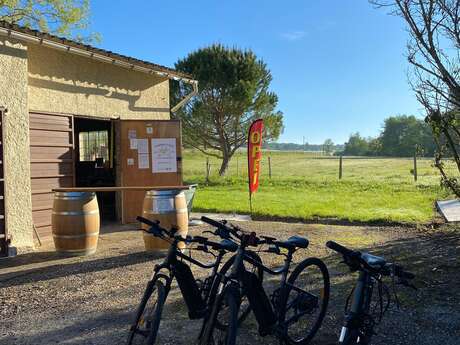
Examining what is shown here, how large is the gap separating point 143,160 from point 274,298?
6.43m

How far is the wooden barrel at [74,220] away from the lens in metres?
6.43

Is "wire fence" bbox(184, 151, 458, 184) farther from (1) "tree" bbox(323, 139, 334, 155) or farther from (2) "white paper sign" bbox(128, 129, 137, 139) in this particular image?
(1) "tree" bbox(323, 139, 334, 155)

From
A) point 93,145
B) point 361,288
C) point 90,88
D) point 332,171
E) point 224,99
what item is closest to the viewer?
point 361,288

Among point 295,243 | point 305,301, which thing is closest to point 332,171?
point 305,301

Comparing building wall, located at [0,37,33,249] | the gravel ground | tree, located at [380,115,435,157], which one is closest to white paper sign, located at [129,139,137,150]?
the gravel ground

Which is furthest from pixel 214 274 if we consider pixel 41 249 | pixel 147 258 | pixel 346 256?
pixel 41 249

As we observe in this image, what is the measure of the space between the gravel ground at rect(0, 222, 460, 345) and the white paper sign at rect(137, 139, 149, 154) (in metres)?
2.13

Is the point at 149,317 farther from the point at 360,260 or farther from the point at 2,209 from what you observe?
the point at 2,209

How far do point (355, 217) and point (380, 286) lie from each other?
755cm

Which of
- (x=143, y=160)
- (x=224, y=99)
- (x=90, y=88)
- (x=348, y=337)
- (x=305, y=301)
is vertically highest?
(x=224, y=99)

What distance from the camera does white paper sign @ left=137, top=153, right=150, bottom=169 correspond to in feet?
31.4

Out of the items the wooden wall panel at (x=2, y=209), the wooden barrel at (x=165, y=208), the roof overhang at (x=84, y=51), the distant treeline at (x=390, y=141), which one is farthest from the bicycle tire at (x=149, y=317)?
the distant treeline at (x=390, y=141)

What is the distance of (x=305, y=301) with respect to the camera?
3826 millimetres

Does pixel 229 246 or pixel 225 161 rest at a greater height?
pixel 225 161
